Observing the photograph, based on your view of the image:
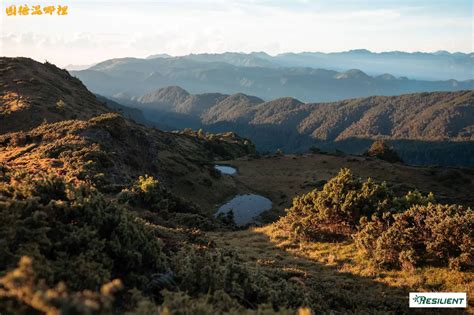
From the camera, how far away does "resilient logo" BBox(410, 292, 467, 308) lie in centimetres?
1318

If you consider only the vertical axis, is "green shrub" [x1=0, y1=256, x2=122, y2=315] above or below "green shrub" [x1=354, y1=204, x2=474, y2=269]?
above

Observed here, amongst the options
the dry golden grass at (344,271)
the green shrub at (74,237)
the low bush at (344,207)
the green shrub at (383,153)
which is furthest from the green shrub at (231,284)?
the green shrub at (383,153)

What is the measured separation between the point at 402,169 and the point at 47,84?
73.5 metres

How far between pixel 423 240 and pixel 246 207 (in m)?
36.5

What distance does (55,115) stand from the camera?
56031 mm

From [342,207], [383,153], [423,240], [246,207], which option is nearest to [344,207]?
[342,207]

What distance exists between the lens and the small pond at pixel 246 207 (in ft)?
158

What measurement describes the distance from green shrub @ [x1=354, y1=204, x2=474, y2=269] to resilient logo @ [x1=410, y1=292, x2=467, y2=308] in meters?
2.12

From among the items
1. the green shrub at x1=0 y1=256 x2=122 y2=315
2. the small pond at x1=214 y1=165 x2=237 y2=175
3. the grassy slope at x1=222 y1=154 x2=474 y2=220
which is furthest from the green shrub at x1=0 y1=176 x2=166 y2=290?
the small pond at x1=214 y1=165 x2=237 y2=175

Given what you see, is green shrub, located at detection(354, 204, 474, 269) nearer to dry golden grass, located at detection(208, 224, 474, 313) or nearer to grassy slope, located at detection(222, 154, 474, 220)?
dry golden grass, located at detection(208, 224, 474, 313)

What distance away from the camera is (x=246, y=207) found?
52594 millimetres

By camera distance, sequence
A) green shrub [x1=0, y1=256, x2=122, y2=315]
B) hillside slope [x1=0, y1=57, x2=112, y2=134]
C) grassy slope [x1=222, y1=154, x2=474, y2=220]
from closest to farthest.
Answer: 1. green shrub [x1=0, y1=256, x2=122, y2=315]
2. hillside slope [x1=0, y1=57, x2=112, y2=134]
3. grassy slope [x1=222, y1=154, x2=474, y2=220]

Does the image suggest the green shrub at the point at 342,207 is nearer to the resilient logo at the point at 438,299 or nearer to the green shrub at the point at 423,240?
the green shrub at the point at 423,240

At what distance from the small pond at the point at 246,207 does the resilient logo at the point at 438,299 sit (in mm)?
32699
